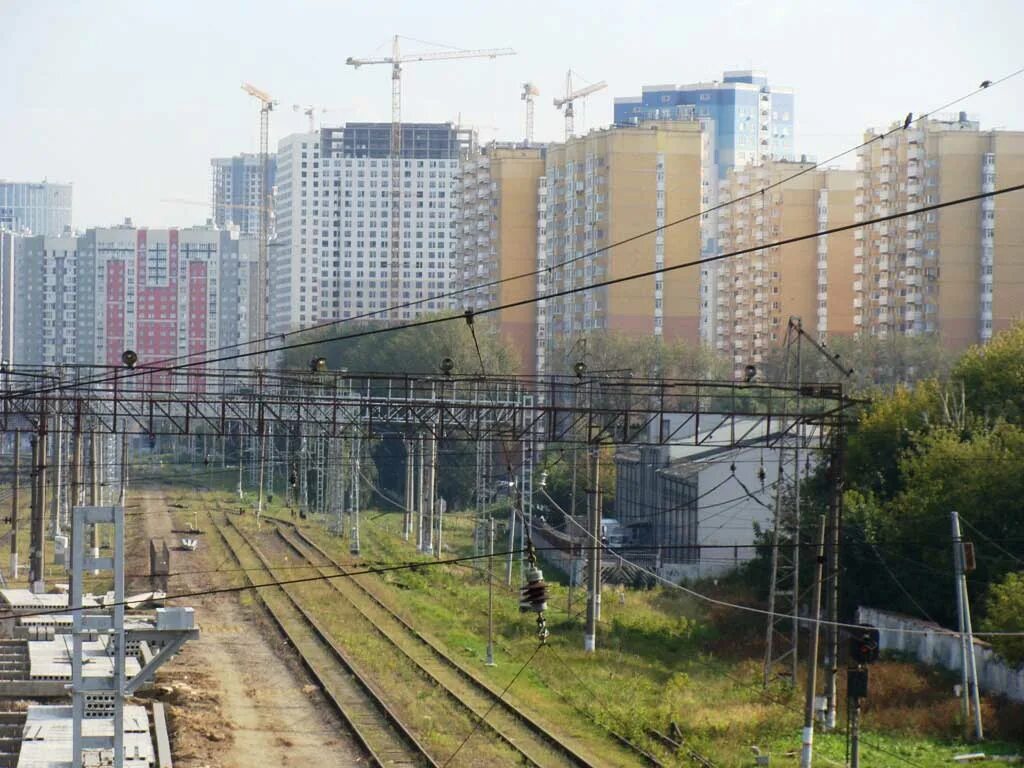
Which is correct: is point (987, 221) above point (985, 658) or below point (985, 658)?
above

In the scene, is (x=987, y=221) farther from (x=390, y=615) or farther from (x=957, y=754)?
(x=957, y=754)

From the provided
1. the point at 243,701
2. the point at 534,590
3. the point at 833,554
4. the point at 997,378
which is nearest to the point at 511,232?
the point at 997,378

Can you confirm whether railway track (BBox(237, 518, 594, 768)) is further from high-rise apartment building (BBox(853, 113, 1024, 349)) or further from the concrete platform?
high-rise apartment building (BBox(853, 113, 1024, 349))

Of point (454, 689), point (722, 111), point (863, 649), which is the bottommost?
point (454, 689)

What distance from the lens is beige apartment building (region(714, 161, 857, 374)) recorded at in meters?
87.0

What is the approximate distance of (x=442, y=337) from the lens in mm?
71438

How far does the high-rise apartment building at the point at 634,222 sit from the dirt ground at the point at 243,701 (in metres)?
50.8

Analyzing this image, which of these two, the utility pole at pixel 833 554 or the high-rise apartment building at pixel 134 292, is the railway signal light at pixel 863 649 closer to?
the utility pole at pixel 833 554

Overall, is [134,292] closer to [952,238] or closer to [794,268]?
[794,268]

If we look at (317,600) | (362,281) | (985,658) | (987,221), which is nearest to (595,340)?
(987,221)

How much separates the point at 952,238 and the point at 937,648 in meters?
48.1

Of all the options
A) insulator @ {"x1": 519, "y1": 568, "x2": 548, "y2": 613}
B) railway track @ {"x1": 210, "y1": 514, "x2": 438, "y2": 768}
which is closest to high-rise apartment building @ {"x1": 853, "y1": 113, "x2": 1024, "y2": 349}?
railway track @ {"x1": 210, "y1": 514, "x2": 438, "y2": 768}

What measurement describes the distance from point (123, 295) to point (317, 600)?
14116cm

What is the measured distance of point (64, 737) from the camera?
18922mm
